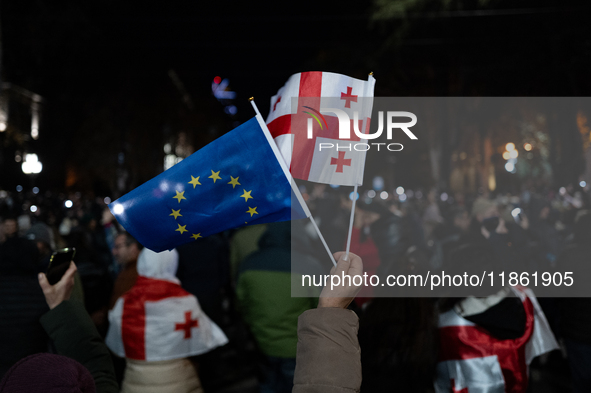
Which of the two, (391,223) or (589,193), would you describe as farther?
(589,193)

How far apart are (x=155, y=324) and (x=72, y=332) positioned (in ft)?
3.78

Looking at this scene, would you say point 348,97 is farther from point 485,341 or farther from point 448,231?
point 448,231

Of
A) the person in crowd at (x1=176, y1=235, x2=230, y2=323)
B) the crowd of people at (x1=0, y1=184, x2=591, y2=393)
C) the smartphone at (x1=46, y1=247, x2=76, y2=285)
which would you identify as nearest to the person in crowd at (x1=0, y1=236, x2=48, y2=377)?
the crowd of people at (x1=0, y1=184, x2=591, y2=393)

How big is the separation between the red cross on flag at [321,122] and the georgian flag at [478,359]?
1.24m

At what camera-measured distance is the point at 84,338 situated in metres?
2.55

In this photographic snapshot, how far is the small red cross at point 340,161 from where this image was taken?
2.93 m

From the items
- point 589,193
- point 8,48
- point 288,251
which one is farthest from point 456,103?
point 288,251

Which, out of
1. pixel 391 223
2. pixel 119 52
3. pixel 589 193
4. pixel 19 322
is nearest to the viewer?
pixel 19 322

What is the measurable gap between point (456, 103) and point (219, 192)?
2550 cm

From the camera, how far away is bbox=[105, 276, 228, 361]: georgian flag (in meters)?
3.64

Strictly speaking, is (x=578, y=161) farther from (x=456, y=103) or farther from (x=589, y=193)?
(x=456, y=103)

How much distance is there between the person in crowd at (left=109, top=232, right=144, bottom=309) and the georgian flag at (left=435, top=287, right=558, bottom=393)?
8.84 feet

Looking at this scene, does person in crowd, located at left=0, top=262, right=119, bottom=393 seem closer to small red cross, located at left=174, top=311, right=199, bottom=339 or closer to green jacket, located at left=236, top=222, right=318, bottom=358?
small red cross, located at left=174, top=311, right=199, bottom=339

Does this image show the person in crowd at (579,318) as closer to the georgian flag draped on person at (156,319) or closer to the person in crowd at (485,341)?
the person in crowd at (485,341)
